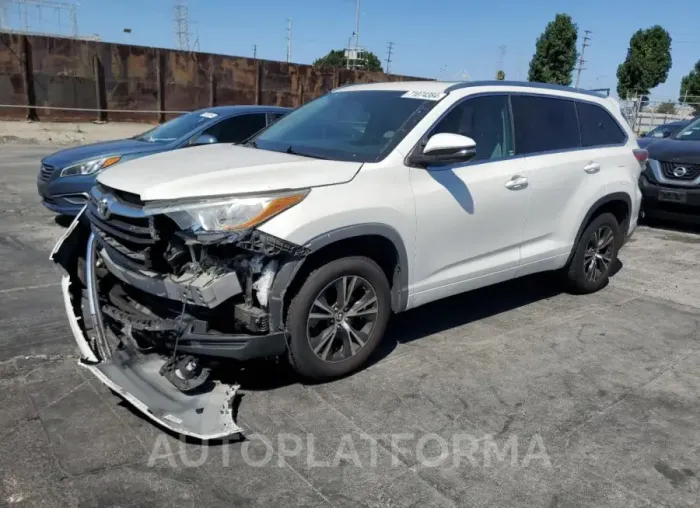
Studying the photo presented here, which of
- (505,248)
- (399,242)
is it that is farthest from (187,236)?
(505,248)

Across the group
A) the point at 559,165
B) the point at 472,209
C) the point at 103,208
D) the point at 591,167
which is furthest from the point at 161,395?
the point at 591,167

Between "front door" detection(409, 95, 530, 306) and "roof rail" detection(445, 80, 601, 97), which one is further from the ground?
"roof rail" detection(445, 80, 601, 97)

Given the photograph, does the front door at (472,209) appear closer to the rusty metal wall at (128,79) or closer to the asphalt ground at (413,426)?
the asphalt ground at (413,426)

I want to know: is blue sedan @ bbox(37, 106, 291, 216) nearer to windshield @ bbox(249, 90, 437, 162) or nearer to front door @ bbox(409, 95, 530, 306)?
windshield @ bbox(249, 90, 437, 162)

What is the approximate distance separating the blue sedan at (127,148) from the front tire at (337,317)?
3573mm

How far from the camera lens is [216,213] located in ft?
10.8

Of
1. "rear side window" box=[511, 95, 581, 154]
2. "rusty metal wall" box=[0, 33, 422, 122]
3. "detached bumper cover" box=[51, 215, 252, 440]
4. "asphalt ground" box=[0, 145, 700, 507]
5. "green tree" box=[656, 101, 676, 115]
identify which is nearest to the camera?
"asphalt ground" box=[0, 145, 700, 507]

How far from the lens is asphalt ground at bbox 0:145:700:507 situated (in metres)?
2.89

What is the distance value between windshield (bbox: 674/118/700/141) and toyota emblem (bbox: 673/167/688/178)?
1.24 meters

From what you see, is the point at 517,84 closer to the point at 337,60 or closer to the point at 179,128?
the point at 179,128

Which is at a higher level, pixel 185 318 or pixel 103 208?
pixel 103 208

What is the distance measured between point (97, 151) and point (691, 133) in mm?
8980

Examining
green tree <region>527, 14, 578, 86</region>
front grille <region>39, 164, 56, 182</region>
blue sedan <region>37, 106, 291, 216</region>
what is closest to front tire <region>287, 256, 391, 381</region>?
blue sedan <region>37, 106, 291, 216</region>

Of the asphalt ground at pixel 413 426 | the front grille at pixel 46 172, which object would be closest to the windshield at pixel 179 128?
the front grille at pixel 46 172
